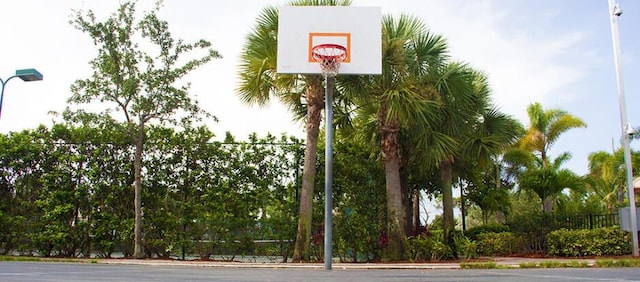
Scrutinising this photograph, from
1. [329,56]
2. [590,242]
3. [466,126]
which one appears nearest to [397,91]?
[329,56]

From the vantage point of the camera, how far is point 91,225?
11.7 meters

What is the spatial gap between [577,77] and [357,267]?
326 inches

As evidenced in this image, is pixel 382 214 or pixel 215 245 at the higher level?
pixel 382 214

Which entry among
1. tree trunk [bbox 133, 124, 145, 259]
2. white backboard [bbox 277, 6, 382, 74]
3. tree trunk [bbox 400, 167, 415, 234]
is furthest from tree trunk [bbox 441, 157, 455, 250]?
tree trunk [bbox 133, 124, 145, 259]

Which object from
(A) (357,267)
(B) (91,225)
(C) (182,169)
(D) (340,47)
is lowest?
(A) (357,267)

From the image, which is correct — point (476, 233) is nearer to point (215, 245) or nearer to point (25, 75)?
point (215, 245)

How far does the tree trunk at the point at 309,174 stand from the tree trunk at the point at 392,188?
152 cm

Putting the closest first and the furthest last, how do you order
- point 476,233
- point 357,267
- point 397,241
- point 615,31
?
point 357,267 < point 397,241 < point 615,31 < point 476,233

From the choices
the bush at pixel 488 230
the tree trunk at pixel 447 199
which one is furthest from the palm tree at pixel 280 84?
the bush at pixel 488 230

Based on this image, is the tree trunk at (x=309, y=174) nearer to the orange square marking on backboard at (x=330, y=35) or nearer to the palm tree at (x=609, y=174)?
the orange square marking on backboard at (x=330, y=35)

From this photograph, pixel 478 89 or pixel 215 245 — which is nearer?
pixel 215 245

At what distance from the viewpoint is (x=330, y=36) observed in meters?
9.29

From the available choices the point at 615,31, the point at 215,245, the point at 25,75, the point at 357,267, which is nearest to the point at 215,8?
the point at 25,75

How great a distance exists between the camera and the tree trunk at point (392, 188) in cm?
1080
